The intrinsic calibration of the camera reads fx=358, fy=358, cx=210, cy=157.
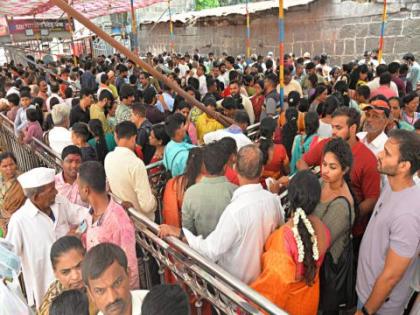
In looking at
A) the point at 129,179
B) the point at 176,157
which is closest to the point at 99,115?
the point at 176,157

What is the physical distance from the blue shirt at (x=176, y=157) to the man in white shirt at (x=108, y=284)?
5.89ft

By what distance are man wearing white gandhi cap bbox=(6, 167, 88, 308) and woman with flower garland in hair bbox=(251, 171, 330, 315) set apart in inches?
63.0

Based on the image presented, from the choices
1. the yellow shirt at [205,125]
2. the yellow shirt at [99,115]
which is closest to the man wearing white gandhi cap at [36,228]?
the yellow shirt at [205,125]

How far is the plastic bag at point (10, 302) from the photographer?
1887mm

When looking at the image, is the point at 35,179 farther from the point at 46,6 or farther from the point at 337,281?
the point at 46,6

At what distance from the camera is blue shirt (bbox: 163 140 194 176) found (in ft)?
11.7

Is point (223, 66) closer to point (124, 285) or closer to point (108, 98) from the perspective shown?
point (108, 98)

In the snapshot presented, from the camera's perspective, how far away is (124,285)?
69.5 inches

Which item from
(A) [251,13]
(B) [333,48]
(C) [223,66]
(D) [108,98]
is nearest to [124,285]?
(D) [108,98]

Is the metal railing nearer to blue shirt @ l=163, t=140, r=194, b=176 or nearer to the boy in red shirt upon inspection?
blue shirt @ l=163, t=140, r=194, b=176

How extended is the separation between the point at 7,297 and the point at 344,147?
225 centimetres

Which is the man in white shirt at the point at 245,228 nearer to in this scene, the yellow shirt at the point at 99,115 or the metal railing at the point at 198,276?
the metal railing at the point at 198,276

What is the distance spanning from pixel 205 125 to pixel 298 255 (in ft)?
10.7

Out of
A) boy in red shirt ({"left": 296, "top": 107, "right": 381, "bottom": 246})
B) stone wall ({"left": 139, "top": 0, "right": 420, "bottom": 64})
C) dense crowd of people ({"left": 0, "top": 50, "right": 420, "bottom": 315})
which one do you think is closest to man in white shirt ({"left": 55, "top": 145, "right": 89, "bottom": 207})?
dense crowd of people ({"left": 0, "top": 50, "right": 420, "bottom": 315})
